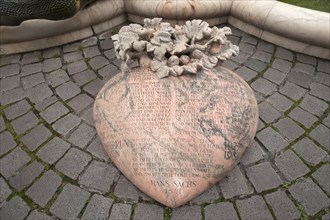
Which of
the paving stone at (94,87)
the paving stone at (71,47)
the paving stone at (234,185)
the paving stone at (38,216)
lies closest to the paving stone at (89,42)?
the paving stone at (71,47)

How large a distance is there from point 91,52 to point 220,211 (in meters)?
2.31

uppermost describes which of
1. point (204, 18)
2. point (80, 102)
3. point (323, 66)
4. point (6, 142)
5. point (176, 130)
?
point (204, 18)

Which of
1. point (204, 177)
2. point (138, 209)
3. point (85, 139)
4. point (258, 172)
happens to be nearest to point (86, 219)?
point (138, 209)

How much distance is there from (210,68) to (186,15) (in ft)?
4.37

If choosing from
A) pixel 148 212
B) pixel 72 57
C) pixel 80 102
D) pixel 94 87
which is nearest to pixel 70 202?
pixel 148 212

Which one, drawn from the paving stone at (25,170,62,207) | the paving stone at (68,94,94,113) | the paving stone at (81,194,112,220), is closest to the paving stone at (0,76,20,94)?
the paving stone at (68,94,94,113)

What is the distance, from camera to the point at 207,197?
2.00m

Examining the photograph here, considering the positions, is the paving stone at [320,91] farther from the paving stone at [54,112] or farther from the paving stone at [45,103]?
the paving stone at [45,103]

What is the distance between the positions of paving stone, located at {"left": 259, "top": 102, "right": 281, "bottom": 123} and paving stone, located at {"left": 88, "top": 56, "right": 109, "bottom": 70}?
5.84 feet

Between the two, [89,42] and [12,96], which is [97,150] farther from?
[89,42]

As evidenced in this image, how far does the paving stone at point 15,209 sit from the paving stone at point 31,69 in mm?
1485

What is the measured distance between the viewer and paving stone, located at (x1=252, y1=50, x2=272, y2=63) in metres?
3.07

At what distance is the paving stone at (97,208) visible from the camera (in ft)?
6.35

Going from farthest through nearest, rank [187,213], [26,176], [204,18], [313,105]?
1. [204,18]
2. [313,105]
3. [26,176]
4. [187,213]
